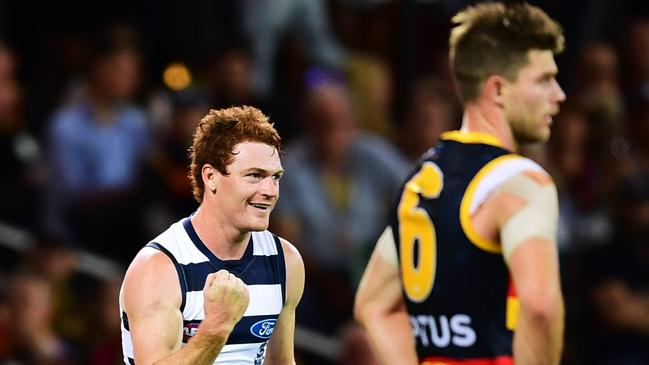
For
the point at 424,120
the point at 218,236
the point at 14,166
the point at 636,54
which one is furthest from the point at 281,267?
the point at 636,54

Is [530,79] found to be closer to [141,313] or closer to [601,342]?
[141,313]

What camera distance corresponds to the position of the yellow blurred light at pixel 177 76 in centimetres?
933

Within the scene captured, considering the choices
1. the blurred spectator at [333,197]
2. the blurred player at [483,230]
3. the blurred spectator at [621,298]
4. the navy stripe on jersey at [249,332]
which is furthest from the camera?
the blurred spectator at [621,298]

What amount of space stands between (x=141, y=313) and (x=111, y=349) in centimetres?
386

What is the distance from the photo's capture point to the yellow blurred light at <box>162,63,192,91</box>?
933 cm

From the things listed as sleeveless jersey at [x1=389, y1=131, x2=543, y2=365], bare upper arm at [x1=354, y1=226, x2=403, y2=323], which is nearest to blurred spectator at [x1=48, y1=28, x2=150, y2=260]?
bare upper arm at [x1=354, y1=226, x2=403, y2=323]

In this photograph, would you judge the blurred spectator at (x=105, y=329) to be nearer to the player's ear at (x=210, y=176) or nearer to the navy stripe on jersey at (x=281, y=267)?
the navy stripe on jersey at (x=281, y=267)

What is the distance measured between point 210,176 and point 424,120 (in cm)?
555

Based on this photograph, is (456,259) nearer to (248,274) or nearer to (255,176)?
(248,274)

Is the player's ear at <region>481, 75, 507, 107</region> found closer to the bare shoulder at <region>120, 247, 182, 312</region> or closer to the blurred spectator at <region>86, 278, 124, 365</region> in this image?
the bare shoulder at <region>120, 247, 182, 312</region>

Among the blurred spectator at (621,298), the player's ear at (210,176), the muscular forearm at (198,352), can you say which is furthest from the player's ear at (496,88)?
the blurred spectator at (621,298)

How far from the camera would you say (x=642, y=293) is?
9.34m

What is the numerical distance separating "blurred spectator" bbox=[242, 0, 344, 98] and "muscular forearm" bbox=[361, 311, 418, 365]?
16.8 ft

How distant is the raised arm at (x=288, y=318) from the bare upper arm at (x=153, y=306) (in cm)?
44
